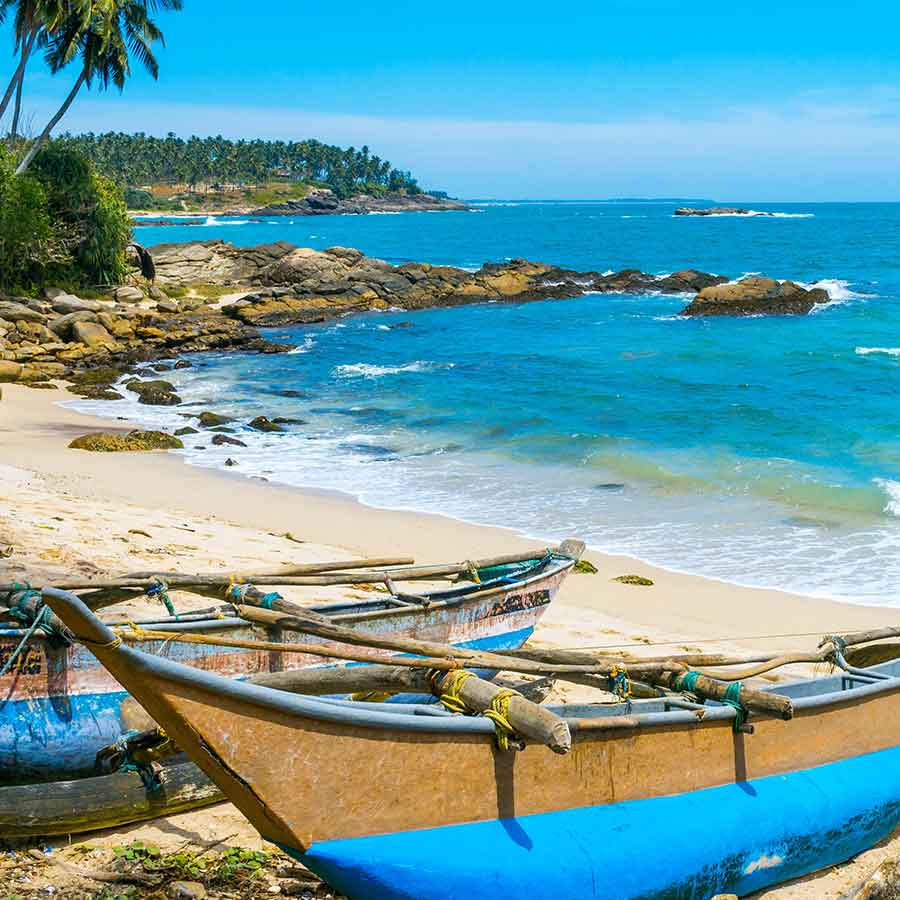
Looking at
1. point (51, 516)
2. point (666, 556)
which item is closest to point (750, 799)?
point (666, 556)

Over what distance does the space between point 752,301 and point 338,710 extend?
1670 inches

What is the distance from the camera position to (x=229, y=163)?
165 metres

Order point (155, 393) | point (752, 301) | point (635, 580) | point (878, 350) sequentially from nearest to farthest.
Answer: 1. point (635, 580)
2. point (155, 393)
3. point (878, 350)
4. point (752, 301)

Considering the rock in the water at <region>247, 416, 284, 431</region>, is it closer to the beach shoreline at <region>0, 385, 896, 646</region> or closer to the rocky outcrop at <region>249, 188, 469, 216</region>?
the beach shoreline at <region>0, 385, 896, 646</region>

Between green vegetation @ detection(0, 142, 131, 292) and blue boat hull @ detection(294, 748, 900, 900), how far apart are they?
1300 inches

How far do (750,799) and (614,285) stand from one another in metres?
51.0

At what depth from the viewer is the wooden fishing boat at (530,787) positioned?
15.3 ft

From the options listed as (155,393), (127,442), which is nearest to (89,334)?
(155,393)

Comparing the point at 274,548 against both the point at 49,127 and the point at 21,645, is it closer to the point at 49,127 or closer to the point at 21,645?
the point at 21,645

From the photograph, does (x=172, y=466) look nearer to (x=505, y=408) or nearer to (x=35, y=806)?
(x=505, y=408)

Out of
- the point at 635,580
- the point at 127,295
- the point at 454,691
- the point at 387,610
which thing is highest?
the point at 127,295

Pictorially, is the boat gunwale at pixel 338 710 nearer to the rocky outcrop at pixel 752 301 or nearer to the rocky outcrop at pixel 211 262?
the rocky outcrop at pixel 752 301

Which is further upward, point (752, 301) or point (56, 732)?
point (752, 301)

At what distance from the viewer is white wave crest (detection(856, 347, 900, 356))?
112 feet
